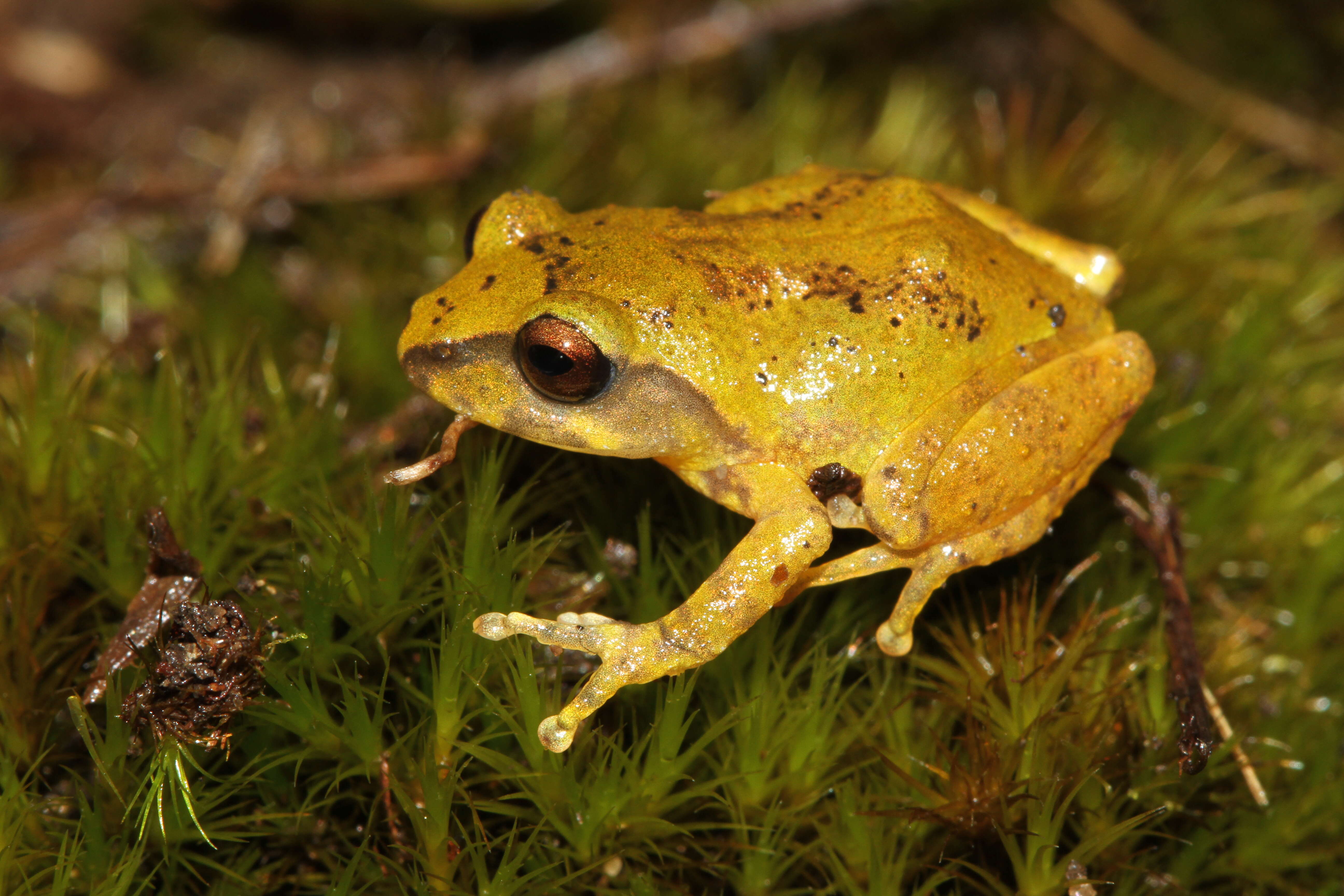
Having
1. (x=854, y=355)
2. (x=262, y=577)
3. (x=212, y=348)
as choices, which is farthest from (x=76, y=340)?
(x=854, y=355)

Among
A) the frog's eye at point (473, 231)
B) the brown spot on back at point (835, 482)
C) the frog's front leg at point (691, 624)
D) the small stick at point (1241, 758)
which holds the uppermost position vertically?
the frog's eye at point (473, 231)

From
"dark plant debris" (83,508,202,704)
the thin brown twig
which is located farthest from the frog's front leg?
the thin brown twig

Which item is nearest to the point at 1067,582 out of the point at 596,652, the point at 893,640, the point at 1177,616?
the point at 1177,616

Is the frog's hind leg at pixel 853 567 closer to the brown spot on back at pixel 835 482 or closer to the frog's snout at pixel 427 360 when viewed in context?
the brown spot on back at pixel 835 482

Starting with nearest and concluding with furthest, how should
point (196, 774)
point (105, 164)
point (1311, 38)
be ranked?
1. point (196, 774)
2. point (105, 164)
3. point (1311, 38)

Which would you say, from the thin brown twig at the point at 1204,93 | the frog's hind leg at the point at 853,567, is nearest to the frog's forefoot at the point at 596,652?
the frog's hind leg at the point at 853,567

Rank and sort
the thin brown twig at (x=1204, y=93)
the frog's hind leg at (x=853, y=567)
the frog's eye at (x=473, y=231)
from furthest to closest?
the thin brown twig at (x=1204, y=93) → the frog's eye at (x=473, y=231) → the frog's hind leg at (x=853, y=567)

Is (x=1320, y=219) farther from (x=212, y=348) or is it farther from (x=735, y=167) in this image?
(x=212, y=348)

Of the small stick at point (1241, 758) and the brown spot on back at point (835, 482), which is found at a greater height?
the brown spot on back at point (835, 482)
